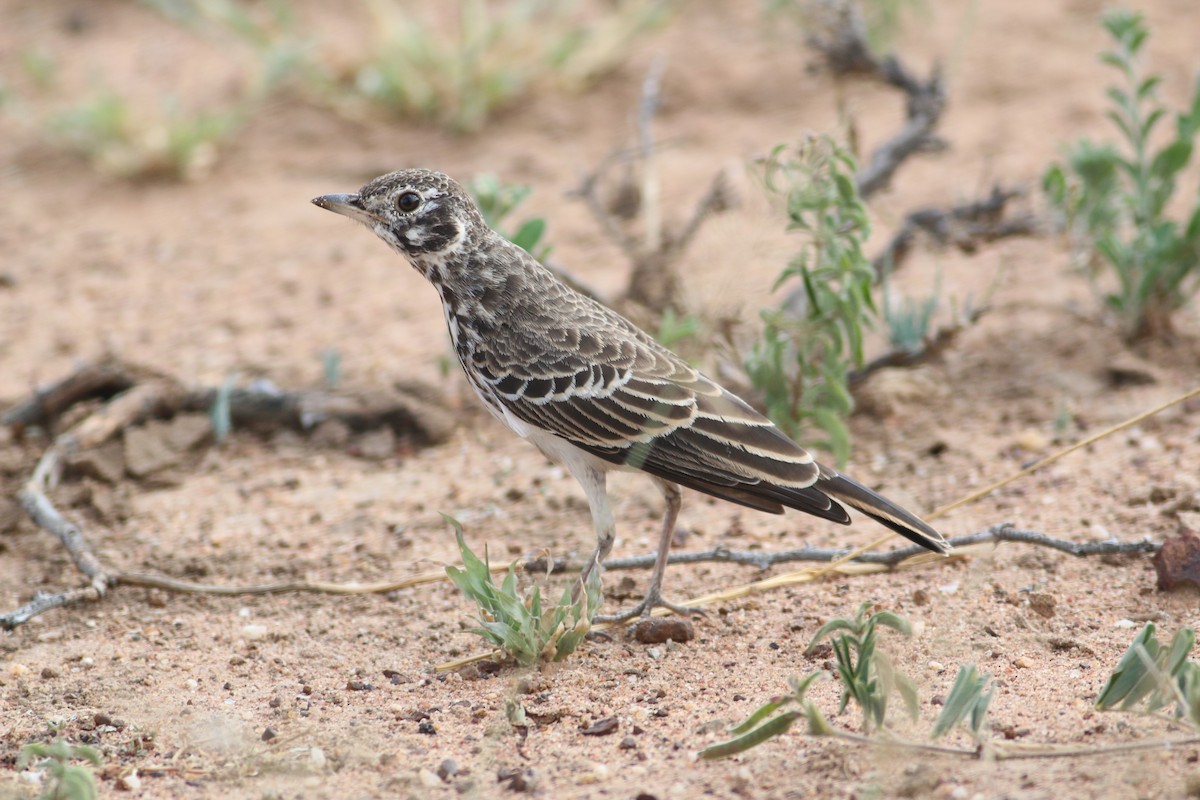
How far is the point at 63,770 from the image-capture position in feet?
11.0

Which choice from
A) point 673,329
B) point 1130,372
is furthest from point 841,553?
point 1130,372

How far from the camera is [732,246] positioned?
6816mm

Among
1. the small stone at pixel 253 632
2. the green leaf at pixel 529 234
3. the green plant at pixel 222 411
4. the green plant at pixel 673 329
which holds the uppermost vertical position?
the green leaf at pixel 529 234

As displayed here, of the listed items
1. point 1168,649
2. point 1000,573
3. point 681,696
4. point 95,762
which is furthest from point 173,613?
point 1168,649

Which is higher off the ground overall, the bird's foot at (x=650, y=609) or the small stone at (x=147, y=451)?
the bird's foot at (x=650, y=609)

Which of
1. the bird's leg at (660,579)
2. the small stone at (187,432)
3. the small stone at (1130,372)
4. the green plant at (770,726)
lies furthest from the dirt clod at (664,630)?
the small stone at (1130,372)

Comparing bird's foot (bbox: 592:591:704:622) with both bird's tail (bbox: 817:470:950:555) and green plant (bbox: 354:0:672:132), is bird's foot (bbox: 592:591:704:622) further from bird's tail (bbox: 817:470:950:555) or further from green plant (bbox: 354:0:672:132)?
green plant (bbox: 354:0:672:132)

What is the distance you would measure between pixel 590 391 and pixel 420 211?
1023 millimetres

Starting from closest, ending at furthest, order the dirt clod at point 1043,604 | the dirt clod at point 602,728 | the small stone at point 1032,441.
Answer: the dirt clod at point 602,728
the dirt clod at point 1043,604
the small stone at point 1032,441

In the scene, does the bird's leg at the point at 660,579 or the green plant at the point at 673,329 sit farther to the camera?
the green plant at the point at 673,329

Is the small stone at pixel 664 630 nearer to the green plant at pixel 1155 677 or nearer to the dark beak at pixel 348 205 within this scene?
the green plant at pixel 1155 677

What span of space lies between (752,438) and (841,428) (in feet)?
3.12

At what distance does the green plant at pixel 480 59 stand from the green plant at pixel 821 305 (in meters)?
4.81

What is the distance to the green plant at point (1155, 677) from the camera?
11.2 ft
